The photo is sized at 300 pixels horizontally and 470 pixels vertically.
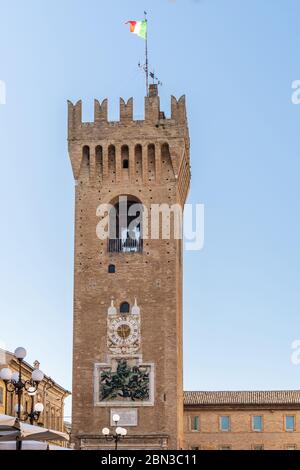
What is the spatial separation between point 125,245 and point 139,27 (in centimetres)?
1155

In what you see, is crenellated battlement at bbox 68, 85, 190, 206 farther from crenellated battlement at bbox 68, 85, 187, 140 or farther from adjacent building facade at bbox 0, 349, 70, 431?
adjacent building facade at bbox 0, 349, 70, 431

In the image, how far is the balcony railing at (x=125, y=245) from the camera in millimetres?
48375

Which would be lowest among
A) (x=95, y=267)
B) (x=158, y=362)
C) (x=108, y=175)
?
(x=158, y=362)

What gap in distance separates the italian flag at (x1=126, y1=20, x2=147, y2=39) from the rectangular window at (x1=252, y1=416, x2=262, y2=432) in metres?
29.2

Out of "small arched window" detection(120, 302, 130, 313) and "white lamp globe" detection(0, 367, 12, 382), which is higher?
"small arched window" detection(120, 302, 130, 313)

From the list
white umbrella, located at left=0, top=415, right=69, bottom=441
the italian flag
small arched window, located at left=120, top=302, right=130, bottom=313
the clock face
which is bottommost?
white umbrella, located at left=0, top=415, right=69, bottom=441

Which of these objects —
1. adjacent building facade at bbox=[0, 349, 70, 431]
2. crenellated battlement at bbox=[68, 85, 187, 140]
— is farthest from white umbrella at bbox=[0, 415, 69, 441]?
adjacent building facade at bbox=[0, 349, 70, 431]

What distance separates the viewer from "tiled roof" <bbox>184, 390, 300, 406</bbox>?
6650 cm

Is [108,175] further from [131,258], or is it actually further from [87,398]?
[87,398]

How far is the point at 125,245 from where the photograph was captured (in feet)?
159

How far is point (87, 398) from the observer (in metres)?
46.7
